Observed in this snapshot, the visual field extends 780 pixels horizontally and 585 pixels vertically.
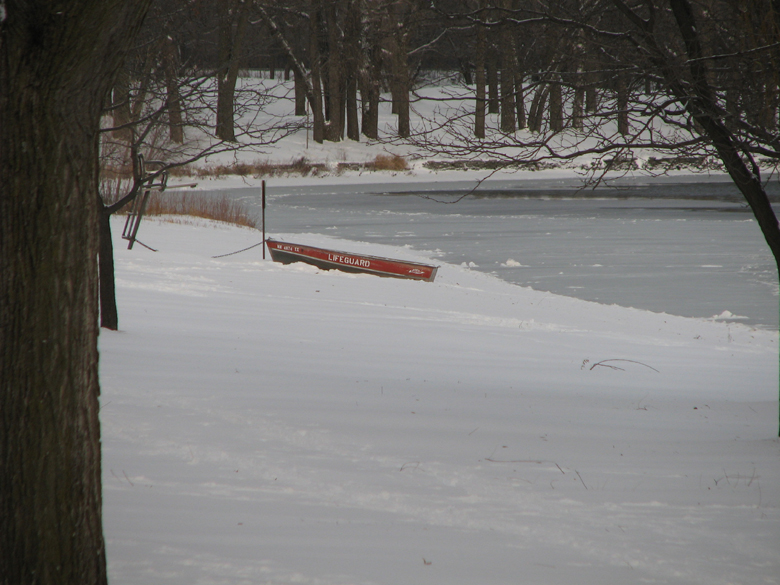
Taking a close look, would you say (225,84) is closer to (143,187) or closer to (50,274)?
(143,187)

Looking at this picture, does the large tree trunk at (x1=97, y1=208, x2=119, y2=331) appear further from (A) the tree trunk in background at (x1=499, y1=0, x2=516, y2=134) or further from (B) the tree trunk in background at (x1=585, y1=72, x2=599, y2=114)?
(B) the tree trunk in background at (x1=585, y1=72, x2=599, y2=114)

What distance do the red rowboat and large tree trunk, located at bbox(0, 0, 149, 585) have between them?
11471 mm

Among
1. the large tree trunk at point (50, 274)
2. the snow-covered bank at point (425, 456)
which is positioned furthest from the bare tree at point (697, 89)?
the large tree trunk at point (50, 274)

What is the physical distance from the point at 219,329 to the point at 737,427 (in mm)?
5067

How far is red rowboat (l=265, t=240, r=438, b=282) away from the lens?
547 inches

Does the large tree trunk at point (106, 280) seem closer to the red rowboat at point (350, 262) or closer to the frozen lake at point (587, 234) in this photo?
the frozen lake at point (587, 234)

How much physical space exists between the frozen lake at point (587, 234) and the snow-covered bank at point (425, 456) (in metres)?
1.80

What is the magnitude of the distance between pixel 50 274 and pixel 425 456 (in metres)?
2.68

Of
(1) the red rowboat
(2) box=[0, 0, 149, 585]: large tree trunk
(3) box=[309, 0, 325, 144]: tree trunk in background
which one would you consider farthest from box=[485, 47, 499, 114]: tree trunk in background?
(3) box=[309, 0, 325, 144]: tree trunk in background

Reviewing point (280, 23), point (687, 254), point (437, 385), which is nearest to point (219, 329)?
point (437, 385)

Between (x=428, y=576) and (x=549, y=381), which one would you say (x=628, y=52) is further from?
(x=428, y=576)

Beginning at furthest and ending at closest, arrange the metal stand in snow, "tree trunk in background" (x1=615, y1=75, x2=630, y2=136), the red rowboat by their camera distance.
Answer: the red rowboat → the metal stand in snow → "tree trunk in background" (x1=615, y1=75, x2=630, y2=136)

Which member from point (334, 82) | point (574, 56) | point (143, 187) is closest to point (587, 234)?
point (143, 187)

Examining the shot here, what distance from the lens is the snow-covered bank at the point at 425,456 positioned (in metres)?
3.25
